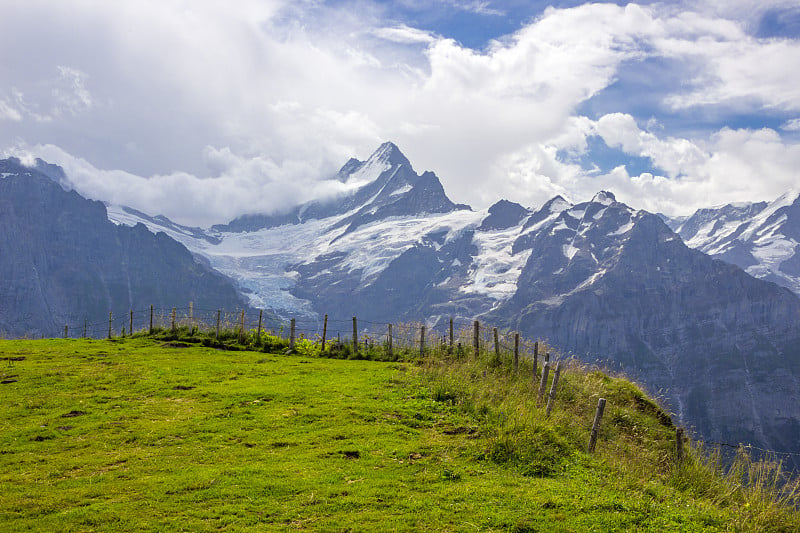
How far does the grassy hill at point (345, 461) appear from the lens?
13.8 metres

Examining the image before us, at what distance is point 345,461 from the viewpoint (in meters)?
17.7

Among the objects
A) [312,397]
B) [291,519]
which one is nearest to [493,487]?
[291,519]

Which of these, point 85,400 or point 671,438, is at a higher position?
point 85,400

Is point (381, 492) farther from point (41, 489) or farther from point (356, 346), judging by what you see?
point (356, 346)

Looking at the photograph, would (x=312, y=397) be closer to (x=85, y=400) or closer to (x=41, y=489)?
(x=85, y=400)

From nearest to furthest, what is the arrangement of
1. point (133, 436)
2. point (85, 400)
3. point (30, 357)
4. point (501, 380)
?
point (133, 436)
point (85, 400)
point (501, 380)
point (30, 357)

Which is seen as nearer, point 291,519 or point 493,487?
point 291,519

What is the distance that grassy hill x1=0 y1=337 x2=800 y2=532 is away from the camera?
13844 mm

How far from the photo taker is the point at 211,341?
48000 millimetres

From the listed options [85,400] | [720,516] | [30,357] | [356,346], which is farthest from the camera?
[356,346]

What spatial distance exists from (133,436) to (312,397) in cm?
868

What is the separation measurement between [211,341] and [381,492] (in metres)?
36.7

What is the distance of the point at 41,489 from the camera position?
15.0m

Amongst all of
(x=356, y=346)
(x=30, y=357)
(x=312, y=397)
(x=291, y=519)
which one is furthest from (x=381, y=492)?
(x=30, y=357)
